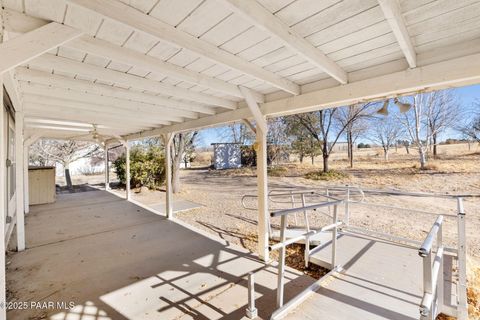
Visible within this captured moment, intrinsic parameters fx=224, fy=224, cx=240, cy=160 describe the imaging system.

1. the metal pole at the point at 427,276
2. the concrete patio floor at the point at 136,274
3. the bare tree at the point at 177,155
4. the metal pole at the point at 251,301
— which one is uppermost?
the bare tree at the point at 177,155

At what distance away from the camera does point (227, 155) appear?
2159cm

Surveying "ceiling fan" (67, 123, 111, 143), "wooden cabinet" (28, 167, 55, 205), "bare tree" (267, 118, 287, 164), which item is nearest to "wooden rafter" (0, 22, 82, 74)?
"ceiling fan" (67, 123, 111, 143)

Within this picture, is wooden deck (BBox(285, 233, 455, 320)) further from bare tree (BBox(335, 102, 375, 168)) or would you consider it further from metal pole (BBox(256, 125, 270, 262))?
bare tree (BBox(335, 102, 375, 168))

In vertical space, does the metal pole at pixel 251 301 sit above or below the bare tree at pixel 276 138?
below

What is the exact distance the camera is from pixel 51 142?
14609 mm

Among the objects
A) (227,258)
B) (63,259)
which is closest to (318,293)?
(227,258)

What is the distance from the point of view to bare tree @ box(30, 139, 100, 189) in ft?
42.0

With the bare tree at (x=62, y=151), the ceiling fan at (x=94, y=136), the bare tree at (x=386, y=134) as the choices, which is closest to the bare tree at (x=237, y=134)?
the bare tree at (x=386, y=134)

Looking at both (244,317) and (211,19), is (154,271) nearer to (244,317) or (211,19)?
(244,317)

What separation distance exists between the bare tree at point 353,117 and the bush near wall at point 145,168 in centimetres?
1018

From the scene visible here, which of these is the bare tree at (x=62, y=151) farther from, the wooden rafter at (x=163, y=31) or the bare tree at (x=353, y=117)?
the bare tree at (x=353, y=117)

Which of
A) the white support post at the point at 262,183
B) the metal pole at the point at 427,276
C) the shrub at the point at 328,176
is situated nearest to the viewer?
the metal pole at the point at 427,276

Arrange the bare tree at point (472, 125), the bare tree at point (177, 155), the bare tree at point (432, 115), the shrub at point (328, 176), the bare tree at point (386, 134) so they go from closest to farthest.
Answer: the bare tree at point (177, 155)
the shrub at point (328, 176)
the bare tree at point (432, 115)
the bare tree at point (472, 125)
the bare tree at point (386, 134)

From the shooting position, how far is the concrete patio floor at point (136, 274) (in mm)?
2486
